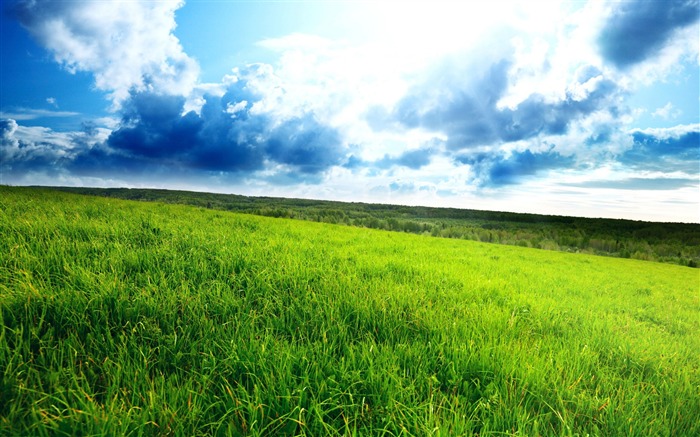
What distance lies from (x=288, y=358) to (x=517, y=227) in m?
94.0

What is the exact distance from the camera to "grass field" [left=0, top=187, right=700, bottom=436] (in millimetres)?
1785

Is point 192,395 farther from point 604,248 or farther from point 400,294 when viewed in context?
point 604,248

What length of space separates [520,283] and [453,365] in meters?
5.61

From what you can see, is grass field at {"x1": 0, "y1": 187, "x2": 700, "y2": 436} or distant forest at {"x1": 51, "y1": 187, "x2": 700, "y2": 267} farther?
distant forest at {"x1": 51, "y1": 187, "x2": 700, "y2": 267}

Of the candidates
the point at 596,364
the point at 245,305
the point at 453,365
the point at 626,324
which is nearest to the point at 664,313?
the point at 626,324

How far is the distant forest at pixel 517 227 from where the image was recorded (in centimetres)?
5619

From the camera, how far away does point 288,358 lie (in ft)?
7.36

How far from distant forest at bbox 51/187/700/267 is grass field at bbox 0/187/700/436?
1576 inches

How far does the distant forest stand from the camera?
56194mm

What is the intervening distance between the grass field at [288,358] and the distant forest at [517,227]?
40.0m

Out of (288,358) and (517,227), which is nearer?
(288,358)

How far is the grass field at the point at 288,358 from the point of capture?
1.79 meters

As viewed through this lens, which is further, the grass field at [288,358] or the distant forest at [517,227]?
the distant forest at [517,227]

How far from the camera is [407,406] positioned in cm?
195
